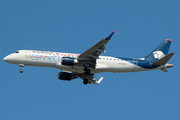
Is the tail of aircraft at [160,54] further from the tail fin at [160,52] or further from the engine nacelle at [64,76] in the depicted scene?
the engine nacelle at [64,76]

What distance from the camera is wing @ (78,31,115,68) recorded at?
4104cm

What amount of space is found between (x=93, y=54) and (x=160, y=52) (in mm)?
14324

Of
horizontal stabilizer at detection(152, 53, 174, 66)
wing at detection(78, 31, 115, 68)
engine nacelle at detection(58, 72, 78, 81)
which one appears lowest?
engine nacelle at detection(58, 72, 78, 81)

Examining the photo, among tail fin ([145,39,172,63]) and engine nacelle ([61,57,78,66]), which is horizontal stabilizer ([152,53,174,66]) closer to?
tail fin ([145,39,172,63])

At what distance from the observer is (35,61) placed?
147 ft

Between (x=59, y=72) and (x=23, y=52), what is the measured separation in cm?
797

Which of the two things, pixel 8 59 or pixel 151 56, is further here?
pixel 151 56

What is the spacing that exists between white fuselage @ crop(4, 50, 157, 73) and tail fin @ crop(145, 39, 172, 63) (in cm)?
383

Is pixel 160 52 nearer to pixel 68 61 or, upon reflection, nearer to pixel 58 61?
pixel 68 61

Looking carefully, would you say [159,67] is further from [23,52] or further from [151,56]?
[23,52]

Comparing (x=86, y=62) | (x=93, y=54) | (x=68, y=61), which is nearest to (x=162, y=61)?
(x=93, y=54)

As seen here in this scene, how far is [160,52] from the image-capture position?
166 feet

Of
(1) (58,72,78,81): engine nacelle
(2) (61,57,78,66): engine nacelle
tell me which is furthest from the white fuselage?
(1) (58,72,78,81): engine nacelle

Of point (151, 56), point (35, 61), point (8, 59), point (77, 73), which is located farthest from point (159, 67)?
point (8, 59)
